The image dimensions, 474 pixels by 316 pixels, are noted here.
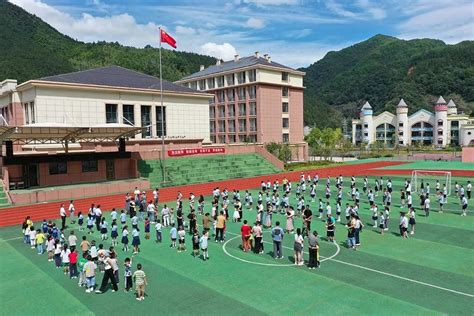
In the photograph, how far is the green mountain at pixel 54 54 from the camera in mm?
102188

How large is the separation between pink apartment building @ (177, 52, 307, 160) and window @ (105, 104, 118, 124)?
30.7m

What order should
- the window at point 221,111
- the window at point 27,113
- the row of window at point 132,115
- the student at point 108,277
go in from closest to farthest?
the student at point 108,277, the window at point 27,113, the row of window at point 132,115, the window at point 221,111

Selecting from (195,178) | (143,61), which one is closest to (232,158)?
(195,178)

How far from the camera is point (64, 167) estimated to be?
39.2 m

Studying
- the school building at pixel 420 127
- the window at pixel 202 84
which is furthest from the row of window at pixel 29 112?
the school building at pixel 420 127

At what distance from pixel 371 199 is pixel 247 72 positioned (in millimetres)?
51962

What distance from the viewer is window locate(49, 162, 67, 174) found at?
38.3 meters

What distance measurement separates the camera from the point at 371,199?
95.4ft

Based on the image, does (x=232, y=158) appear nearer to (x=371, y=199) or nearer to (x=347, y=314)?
(x=371, y=199)

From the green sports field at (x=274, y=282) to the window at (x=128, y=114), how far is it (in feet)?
107

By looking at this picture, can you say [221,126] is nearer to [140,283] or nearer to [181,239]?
[181,239]

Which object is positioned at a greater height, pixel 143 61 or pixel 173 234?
pixel 143 61

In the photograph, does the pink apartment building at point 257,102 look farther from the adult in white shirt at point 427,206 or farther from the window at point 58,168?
the adult in white shirt at point 427,206

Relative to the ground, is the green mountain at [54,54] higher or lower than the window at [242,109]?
Result: higher
